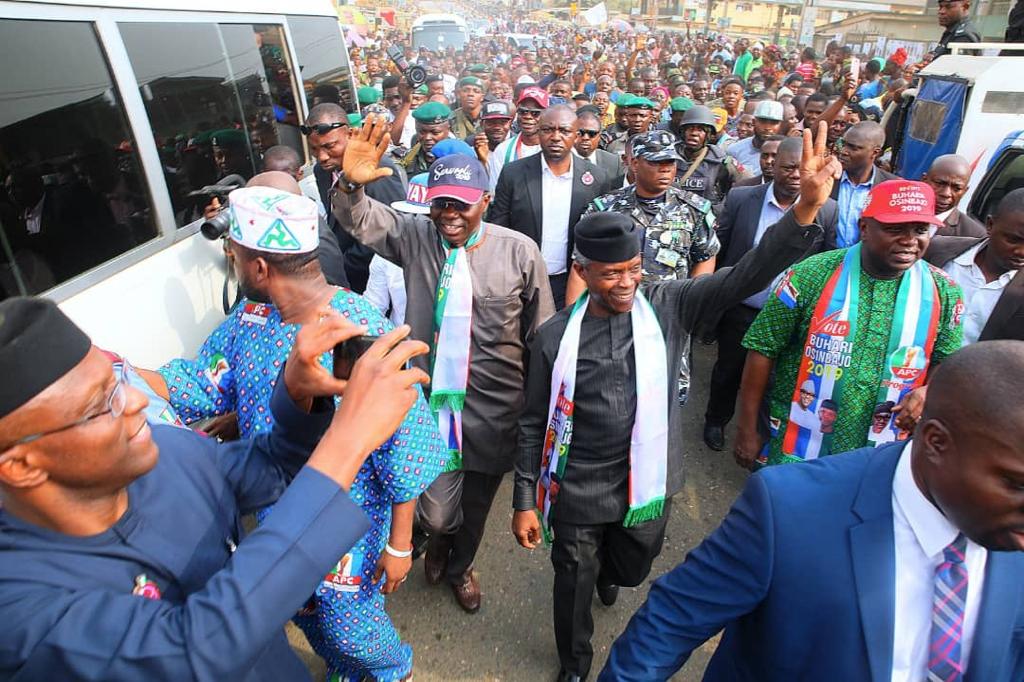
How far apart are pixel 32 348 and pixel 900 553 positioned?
1.51 m

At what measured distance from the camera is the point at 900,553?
1.14 m

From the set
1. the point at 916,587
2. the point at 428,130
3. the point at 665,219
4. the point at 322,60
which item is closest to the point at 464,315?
the point at 665,219

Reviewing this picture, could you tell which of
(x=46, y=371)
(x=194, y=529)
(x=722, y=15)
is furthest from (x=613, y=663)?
(x=722, y=15)

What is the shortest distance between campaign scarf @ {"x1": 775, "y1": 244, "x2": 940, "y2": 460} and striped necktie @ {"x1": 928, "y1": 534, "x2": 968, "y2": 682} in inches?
48.6

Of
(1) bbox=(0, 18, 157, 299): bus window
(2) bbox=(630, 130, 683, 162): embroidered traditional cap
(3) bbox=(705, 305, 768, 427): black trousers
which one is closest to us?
(1) bbox=(0, 18, 157, 299): bus window

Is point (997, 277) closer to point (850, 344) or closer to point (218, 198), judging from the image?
point (850, 344)

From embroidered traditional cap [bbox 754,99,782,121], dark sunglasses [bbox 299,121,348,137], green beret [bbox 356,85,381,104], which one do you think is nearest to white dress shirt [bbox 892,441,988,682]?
dark sunglasses [bbox 299,121,348,137]

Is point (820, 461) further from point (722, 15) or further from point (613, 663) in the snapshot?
point (722, 15)

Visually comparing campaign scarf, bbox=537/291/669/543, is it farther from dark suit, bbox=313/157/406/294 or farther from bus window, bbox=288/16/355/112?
bus window, bbox=288/16/355/112

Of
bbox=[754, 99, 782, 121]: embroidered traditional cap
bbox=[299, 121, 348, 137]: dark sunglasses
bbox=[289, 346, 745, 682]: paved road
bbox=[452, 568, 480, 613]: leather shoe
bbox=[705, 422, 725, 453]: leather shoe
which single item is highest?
bbox=[299, 121, 348, 137]: dark sunglasses

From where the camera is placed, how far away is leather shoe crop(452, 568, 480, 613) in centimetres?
279

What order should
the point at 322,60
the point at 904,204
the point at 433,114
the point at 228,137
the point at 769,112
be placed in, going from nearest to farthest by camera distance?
the point at 904,204
the point at 228,137
the point at 322,60
the point at 433,114
the point at 769,112

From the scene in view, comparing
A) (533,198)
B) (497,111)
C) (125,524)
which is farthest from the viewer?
(497,111)

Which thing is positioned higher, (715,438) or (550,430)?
(550,430)
